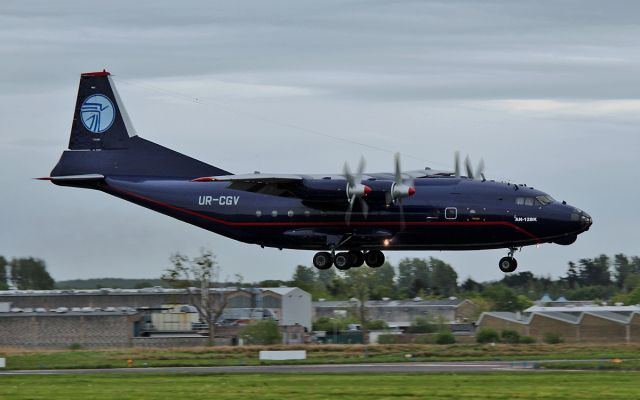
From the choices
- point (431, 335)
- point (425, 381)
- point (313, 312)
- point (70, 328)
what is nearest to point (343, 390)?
point (425, 381)

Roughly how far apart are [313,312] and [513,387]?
197 feet

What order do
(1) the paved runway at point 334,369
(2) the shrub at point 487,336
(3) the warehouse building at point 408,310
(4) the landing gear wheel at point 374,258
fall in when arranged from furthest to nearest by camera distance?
1. (3) the warehouse building at point 408,310
2. (2) the shrub at point 487,336
3. (1) the paved runway at point 334,369
4. (4) the landing gear wheel at point 374,258

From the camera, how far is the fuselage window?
151ft

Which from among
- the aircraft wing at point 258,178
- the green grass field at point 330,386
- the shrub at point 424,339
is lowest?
the green grass field at point 330,386

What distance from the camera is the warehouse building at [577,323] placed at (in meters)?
72.7

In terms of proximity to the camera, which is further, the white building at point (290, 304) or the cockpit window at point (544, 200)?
the white building at point (290, 304)

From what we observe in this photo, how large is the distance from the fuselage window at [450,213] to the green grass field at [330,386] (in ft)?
20.7

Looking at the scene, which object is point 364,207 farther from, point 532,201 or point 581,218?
point 581,218

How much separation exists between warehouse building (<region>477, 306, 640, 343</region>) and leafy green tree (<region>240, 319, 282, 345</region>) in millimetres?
16469

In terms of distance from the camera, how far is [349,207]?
47.0 metres

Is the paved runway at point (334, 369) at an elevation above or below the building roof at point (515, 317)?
below

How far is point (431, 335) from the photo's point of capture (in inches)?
3034

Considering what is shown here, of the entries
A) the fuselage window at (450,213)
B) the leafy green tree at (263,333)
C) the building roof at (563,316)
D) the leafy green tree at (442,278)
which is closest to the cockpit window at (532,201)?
the fuselage window at (450,213)

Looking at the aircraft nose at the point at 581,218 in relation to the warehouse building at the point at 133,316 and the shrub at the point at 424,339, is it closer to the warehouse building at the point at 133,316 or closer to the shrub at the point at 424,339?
the shrub at the point at 424,339
